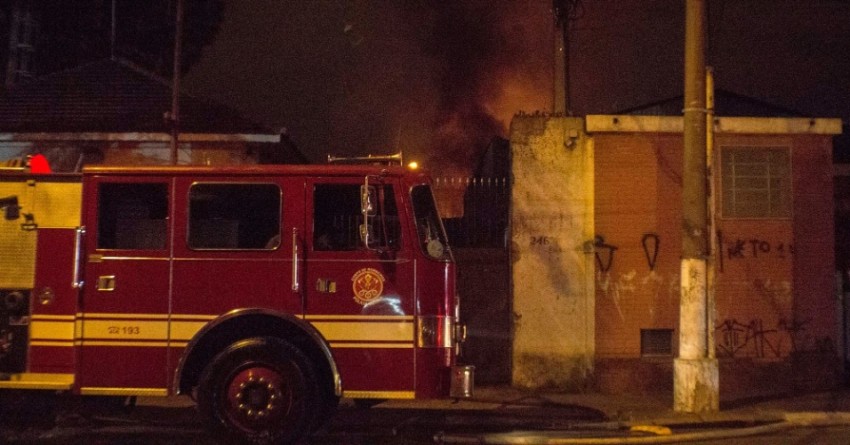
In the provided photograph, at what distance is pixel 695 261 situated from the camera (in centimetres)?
1012

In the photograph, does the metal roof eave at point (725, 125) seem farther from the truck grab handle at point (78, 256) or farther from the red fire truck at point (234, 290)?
the truck grab handle at point (78, 256)

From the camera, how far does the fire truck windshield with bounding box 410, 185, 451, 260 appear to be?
25.4 feet

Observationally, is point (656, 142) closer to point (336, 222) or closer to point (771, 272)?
point (771, 272)

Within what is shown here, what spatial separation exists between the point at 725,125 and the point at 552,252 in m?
3.17

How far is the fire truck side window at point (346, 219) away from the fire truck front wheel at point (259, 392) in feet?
3.37

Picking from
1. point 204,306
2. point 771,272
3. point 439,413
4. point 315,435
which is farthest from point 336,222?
point 771,272

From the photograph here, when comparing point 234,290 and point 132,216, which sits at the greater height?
point 132,216

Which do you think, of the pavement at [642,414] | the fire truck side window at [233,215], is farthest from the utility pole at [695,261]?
the fire truck side window at [233,215]

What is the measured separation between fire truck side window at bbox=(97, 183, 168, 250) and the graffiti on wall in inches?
321

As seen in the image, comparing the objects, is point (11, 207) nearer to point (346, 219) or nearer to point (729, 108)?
point (346, 219)

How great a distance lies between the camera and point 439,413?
10047mm

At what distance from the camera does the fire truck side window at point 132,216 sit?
25.8 feet

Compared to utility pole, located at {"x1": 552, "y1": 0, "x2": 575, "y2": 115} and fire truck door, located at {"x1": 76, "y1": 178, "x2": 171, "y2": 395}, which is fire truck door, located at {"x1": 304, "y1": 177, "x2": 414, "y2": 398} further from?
utility pole, located at {"x1": 552, "y1": 0, "x2": 575, "y2": 115}

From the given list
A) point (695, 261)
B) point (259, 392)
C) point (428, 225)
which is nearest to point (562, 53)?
point (695, 261)
